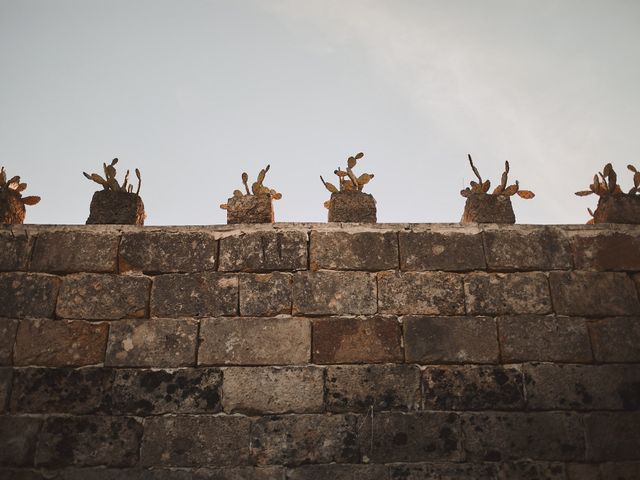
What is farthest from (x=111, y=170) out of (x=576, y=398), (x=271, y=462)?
(x=576, y=398)

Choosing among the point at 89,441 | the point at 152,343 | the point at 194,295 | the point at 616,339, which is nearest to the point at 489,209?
the point at 616,339

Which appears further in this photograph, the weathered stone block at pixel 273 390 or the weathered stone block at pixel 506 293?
the weathered stone block at pixel 506 293

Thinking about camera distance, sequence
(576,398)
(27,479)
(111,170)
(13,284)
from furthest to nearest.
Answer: (111,170)
(13,284)
(576,398)
(27,479)

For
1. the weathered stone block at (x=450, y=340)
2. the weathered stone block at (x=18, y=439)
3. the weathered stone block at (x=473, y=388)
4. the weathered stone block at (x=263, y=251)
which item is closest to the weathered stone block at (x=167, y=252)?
the weathered stone block at (x=263, y=251)

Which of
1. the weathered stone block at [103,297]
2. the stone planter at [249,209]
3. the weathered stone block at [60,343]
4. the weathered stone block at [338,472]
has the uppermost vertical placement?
the stone planter at [249,209]

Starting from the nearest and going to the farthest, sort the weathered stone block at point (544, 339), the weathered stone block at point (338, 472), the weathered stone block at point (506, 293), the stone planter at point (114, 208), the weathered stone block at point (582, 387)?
1. the weathered stone block at point (338, 472)
2. the weathered stone block at point (582, 387)
3. the weathered stone block at point (544, 339)
4. the weathered stone block at point (506, 293)
5. the stone planter at point (114, 208)

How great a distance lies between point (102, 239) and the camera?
3.71 metres

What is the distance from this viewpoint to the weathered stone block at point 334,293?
11.5 ft

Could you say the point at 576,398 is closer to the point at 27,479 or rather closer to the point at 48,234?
the point at 27,479

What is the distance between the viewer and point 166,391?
3314 millimetres

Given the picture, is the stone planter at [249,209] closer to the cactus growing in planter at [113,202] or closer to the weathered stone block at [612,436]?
the cactus growing in planter at [113,202]

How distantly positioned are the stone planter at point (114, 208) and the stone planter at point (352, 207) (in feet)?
5.98

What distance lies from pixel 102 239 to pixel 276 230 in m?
1.54

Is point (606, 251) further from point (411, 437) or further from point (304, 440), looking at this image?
point (304, 440)
